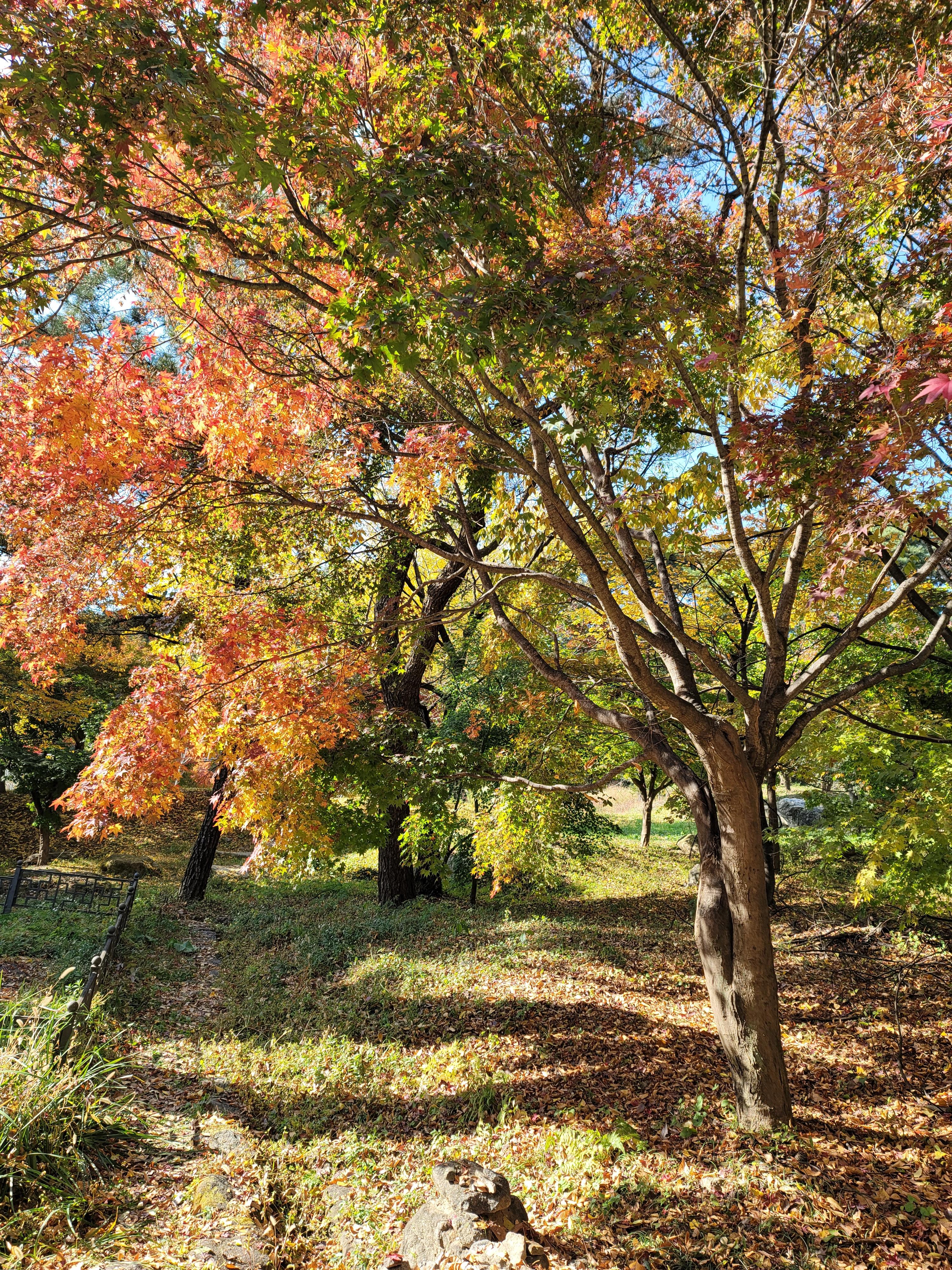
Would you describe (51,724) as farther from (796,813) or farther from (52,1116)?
(796,813)

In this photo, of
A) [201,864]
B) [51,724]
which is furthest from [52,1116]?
[51,724]

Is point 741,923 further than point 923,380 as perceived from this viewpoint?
Yes

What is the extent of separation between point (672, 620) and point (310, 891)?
1324 centimetres

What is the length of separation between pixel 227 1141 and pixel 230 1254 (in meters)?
1.36

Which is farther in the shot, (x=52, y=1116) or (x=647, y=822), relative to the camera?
(x=647, y=822)

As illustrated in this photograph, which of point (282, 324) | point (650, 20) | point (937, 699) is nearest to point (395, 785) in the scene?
point (282, 324)

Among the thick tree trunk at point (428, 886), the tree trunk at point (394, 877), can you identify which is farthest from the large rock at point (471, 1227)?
the thick tree trunk at point (428, 886)

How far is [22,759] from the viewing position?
57.3 feet

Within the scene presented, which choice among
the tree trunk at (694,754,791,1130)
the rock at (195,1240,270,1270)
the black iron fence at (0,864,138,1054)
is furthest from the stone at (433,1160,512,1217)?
the black iron fence at (0,864,138,1054)

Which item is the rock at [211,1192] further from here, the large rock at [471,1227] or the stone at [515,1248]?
the stone at [515,1248]

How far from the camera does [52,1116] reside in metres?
4.35

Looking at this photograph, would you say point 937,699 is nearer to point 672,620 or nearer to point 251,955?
point 672,620

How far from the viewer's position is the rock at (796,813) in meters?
24.2

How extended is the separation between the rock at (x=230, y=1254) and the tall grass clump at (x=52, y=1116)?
83 cm
